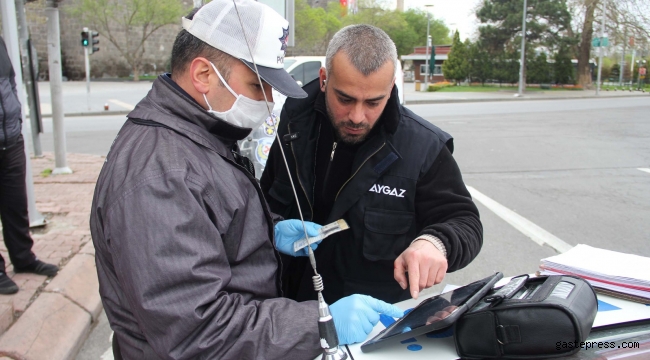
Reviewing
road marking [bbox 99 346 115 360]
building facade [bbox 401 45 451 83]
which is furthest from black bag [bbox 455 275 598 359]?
building facade [bbox 401 45 451 83]

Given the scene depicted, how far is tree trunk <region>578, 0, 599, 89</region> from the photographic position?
33.2m

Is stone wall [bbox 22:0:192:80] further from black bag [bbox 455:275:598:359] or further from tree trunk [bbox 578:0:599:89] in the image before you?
black bag [bbox 455:275:598:359]

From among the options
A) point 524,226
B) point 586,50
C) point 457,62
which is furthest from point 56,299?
point 457,62

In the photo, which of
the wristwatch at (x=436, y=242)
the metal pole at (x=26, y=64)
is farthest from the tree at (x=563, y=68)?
the wristwatch at (x=436, y=242)

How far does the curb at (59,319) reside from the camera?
10.3 ft

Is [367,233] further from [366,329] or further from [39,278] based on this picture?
[39,278]

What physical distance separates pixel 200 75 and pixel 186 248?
21.9 inches

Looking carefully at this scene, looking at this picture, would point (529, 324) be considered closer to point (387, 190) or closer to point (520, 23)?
point (387, 190)

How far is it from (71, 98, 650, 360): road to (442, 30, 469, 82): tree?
75.2 feet

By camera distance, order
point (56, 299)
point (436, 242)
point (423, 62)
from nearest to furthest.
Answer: point (436, 242) < point (56, 299) < point (423, 62)

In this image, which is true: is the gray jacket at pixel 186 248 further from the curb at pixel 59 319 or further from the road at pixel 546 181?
the road at pixel 546 181

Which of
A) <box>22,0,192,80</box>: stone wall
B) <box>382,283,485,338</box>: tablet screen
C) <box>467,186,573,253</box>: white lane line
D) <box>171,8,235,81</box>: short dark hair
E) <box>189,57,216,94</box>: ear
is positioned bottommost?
<box>467,186,573,253</box>: white lane line

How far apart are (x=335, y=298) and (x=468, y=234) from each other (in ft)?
2.14

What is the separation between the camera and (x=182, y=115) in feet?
4.98
